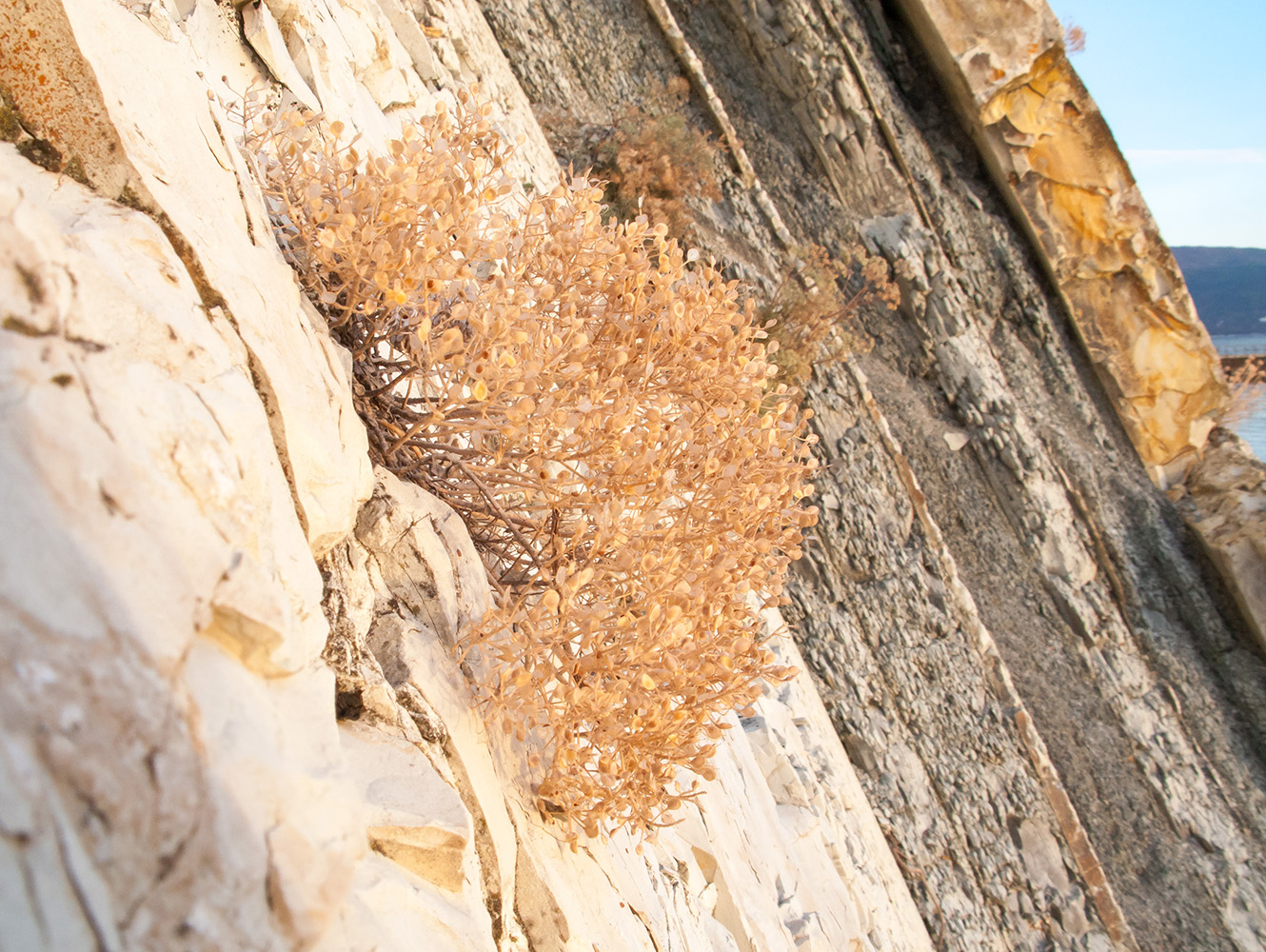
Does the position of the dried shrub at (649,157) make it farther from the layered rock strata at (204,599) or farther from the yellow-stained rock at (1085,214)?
the layered rock strata at (204,599)

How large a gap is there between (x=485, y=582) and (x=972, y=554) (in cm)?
690

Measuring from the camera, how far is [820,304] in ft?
24.1

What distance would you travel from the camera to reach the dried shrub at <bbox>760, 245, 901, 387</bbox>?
7.27 meters

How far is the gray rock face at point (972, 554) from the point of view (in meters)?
7.04

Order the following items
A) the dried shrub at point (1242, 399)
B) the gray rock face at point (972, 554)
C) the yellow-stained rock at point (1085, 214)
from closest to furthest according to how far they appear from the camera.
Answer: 1. the gray rock face at point (972, 554)
2. the yellow-stained rock at point (1085, 214)
3. the dried shrub at point (1242, 399)

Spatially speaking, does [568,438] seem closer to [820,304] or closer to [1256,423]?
[820,304]

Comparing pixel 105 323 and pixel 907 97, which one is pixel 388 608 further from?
pixel 907 97

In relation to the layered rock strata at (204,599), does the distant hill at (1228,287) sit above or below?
above

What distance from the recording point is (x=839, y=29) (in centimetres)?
769

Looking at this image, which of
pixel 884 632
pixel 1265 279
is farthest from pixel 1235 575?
pixel 1265 279

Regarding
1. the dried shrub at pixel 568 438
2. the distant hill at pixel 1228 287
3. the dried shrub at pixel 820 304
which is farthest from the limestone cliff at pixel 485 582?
the distant hill at pixel 1228 287

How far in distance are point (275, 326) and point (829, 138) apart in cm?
764

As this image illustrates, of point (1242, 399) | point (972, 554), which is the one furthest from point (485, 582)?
point (1242, 399)

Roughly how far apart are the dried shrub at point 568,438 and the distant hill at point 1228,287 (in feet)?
60.7
